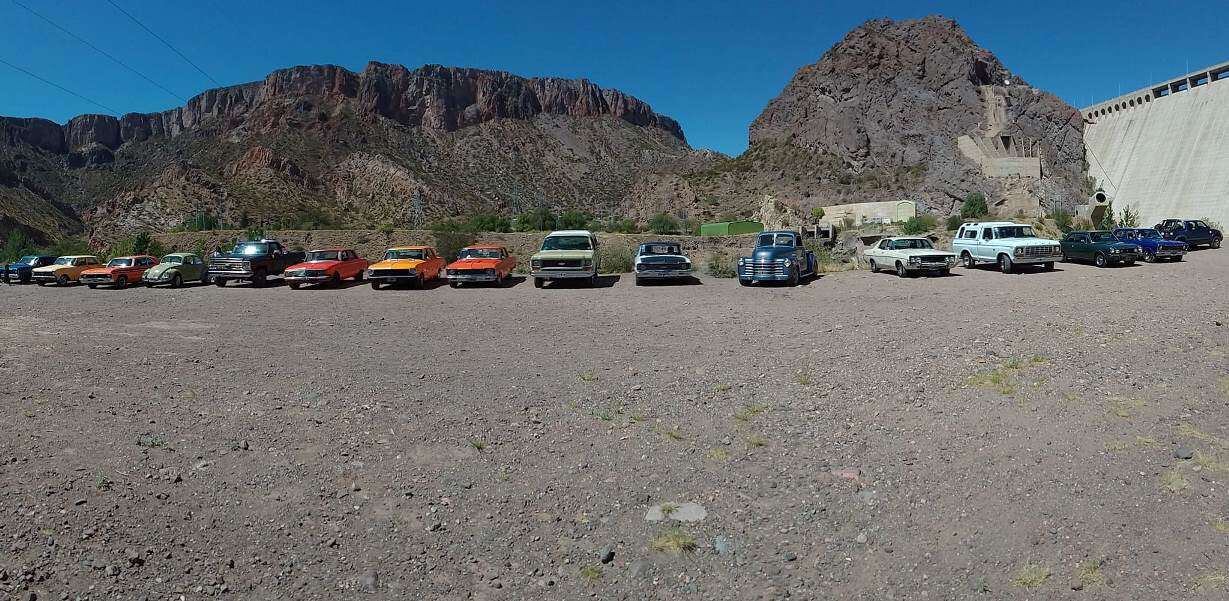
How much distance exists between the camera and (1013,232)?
923 inches

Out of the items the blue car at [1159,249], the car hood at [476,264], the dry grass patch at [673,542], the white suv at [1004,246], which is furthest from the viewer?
the blue car at [1159,249]

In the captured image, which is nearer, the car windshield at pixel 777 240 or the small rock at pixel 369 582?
the small rock at pixel 369 582

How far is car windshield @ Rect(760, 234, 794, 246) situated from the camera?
2322 cm

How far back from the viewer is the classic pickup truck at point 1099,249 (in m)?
23.1

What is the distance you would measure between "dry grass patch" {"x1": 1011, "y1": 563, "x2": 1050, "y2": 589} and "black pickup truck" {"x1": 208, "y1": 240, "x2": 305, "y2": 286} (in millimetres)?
25330

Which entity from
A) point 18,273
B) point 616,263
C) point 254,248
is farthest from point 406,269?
point 18,273

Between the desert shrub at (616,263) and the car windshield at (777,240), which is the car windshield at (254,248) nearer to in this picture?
the desert shrub at (616,263)

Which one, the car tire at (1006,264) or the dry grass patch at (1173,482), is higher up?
the car tire at (1006,264)

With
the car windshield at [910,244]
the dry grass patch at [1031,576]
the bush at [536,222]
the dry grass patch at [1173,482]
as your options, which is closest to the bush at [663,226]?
the bush at [536,222]

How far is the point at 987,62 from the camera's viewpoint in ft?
281

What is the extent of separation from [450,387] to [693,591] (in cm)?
501

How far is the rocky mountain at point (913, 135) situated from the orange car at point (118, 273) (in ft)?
202

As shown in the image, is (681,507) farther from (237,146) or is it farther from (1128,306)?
(237,146)

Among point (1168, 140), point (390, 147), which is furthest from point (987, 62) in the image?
point (390, 147)
